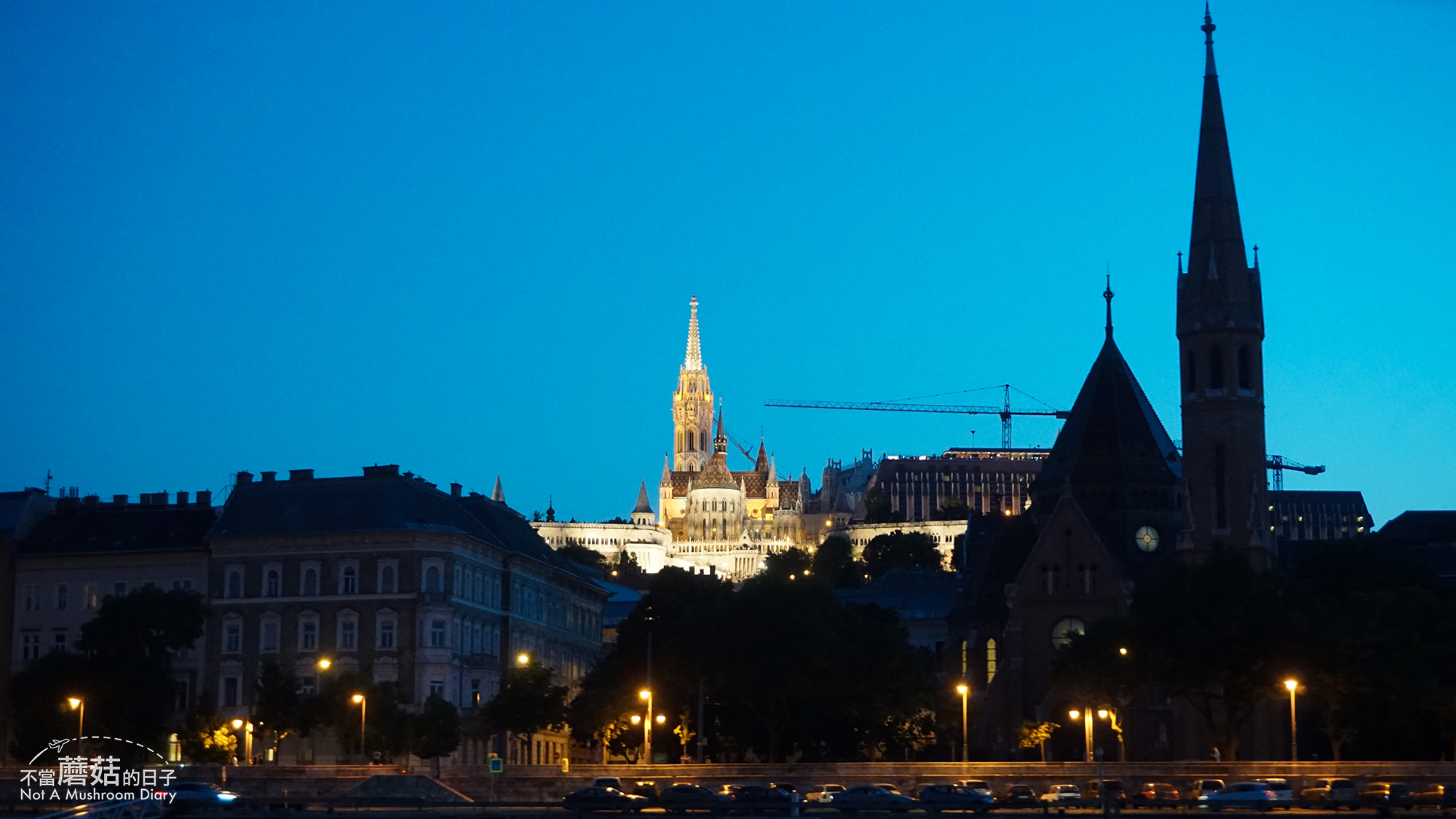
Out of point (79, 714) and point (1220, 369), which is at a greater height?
point (1220, 369)

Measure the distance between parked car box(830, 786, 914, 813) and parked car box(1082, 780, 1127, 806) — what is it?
7368 millimetres

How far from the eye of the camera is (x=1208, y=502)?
12088 cm

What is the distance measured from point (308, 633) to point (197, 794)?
27638 mm

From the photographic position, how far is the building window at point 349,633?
10715 cm

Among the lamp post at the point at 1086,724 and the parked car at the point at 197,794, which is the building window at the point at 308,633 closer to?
the parked car at the point at 197,794

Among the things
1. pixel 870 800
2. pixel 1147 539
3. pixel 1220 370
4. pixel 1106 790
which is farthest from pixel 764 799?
pixel 1147 539

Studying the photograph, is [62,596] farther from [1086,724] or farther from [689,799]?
[1086,724]

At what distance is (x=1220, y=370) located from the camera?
401ft

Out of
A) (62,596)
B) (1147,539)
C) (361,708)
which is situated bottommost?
(361,708)

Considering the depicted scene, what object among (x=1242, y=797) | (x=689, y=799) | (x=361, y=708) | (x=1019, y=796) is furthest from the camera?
(x=361, y=708)

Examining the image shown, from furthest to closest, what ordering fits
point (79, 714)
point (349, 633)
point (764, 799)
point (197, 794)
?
point (349, 633)
point (79, 714)
point (197, 794)
point (764, 799)

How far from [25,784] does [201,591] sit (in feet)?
86.2

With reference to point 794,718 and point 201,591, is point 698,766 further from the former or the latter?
point 201,591

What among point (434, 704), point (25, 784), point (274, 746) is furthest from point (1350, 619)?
point (25, 784)
